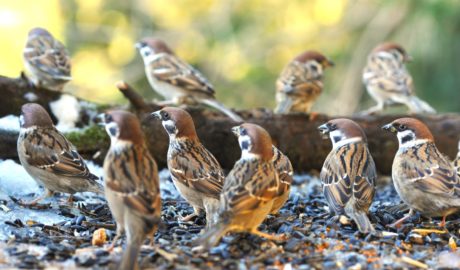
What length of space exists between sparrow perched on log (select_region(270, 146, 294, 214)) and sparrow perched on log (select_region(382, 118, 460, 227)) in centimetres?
93

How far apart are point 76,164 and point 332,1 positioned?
8461 millimetres

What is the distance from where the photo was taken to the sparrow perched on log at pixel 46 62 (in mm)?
7844

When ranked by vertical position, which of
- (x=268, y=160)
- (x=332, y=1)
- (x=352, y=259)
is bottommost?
(x=352, y=259)

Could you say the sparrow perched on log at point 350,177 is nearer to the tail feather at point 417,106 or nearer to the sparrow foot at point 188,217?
the sparrow foot at point 188,217

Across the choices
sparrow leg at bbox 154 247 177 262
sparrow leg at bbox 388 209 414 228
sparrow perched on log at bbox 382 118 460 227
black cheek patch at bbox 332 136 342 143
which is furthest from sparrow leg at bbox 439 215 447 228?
sparrow leg at bbox 154 247 177 262

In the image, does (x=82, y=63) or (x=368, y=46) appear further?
(x=82, y=63)

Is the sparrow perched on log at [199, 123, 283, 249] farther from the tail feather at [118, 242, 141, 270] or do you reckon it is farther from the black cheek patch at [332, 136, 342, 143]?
the black cheek patch at [332, 136, 342, 143]

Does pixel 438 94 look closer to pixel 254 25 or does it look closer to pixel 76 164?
pixel 254 25

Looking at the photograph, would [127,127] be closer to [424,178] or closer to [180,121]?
[180,121]

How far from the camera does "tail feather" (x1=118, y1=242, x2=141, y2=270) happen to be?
436 centimetres

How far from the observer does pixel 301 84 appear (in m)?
8.98

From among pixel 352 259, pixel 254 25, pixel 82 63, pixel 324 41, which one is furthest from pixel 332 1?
pixel 352 259

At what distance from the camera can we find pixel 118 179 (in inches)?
187

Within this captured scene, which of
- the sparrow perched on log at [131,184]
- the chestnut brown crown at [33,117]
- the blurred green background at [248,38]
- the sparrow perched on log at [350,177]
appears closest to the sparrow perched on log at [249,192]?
the sparrow perched on log at [131,184]
